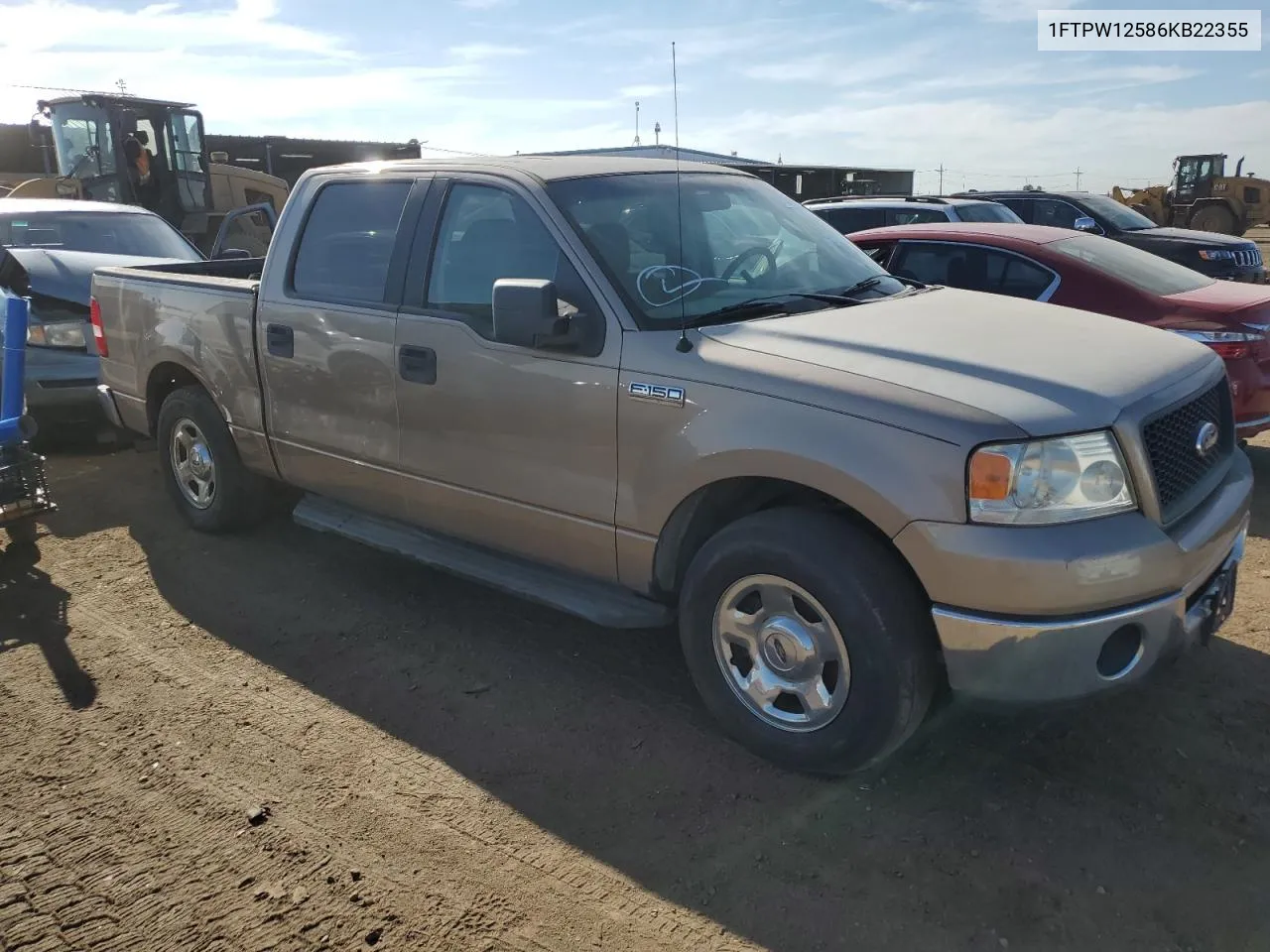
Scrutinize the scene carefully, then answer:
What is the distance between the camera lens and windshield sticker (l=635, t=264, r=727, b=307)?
3523 millimetres

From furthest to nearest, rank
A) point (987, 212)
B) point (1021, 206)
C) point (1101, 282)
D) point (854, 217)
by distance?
point (1021, 206) → point (987, 212) → point (854, 217) → point (1101, 282)

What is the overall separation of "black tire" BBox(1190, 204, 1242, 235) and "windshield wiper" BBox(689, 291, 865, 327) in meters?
29.1

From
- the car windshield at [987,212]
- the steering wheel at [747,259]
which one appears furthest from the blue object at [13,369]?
the car windshield at [987,212]

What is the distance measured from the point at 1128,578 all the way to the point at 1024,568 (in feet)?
1.02

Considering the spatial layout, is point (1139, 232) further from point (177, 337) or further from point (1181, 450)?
point (177, 337)

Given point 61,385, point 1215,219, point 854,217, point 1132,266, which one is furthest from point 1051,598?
point 1215,219

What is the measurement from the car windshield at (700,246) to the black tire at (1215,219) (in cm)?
2868

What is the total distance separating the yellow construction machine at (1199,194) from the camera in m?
29.0

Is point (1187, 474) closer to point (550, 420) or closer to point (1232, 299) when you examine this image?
point (550, 420)

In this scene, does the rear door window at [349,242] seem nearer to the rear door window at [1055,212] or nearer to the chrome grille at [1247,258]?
the chrome grille at [1247,258]

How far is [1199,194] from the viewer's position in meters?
29.4

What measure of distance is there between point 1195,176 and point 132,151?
93.9 ft

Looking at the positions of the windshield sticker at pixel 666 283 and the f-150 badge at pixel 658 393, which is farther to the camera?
the windshield sticker at pixel 666 283

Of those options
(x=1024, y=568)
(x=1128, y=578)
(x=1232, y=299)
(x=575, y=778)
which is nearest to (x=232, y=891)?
(x=575, y=778)
